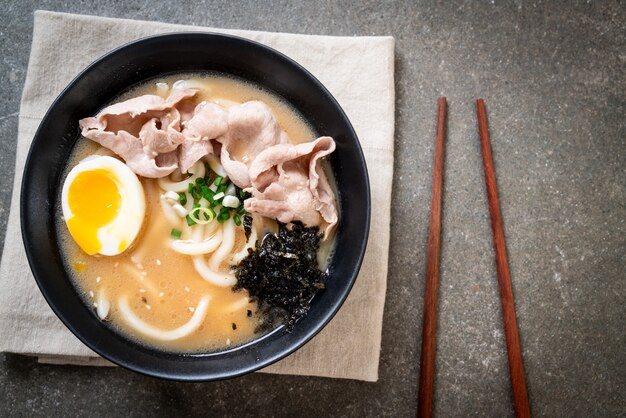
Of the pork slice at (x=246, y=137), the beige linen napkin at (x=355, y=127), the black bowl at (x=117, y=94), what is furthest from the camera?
the beige linen napkin at (x=355, y=127)

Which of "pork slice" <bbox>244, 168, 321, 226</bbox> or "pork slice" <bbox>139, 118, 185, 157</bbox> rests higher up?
"pork slice" <bbox>139, 118, 185, 157</bbox>

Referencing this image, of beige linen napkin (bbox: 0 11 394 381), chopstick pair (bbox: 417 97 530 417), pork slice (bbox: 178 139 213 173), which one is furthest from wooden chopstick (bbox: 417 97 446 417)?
pork slice (bbox: 178 139 213 173)

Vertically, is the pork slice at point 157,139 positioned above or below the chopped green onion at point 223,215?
above

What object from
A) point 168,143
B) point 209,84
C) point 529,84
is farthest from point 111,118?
point 529,84

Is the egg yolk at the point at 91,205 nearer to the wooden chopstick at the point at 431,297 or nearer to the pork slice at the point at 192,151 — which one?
the pork slice at the point at 192,151

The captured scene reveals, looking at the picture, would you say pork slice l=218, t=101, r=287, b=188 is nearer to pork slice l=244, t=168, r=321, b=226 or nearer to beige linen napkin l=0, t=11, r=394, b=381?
pork slice l=244, t=168, r=321, b=226

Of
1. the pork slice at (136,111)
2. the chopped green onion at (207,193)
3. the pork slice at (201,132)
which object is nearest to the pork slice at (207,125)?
the pork slice at (201,132)

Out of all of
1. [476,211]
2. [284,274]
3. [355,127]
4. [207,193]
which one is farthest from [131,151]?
[476,211]
